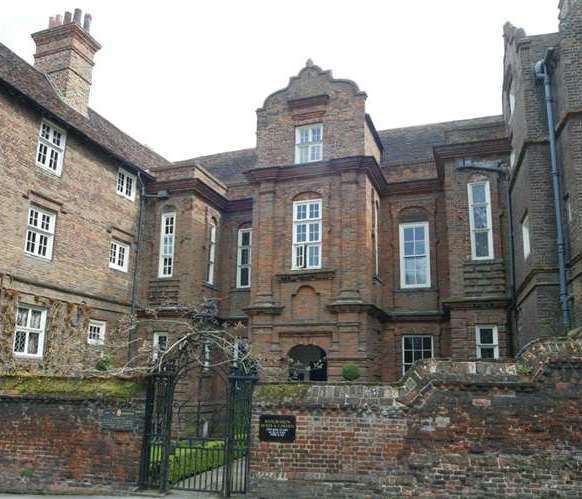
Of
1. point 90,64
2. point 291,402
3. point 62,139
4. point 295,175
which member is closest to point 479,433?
point 291,402

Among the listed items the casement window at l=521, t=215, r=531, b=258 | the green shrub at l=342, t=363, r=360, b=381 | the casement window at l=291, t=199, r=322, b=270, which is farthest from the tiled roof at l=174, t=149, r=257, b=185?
the casement window at l=521, t=215, r=531, b=258

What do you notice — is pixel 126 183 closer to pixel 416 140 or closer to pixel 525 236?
pixel 416 140

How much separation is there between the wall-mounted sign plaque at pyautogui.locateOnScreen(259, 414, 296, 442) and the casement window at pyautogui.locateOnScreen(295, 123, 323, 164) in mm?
12355

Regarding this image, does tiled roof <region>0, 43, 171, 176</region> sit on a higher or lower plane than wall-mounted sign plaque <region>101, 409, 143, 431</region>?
higher

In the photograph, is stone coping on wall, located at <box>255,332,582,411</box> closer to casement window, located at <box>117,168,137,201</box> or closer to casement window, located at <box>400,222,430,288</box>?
casement window, located at <box>400,222,430,288</box>

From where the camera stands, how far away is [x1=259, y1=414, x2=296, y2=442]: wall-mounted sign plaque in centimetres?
1003

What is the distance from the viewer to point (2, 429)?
1146 cm

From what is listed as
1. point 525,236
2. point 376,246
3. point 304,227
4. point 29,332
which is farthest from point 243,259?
point 525,236

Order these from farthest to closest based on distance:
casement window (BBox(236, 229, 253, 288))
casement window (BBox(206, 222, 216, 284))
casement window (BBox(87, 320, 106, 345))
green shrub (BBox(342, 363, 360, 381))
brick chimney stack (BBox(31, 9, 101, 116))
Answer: casement window (BBox(236, 229, 253, 288)), casement window (BBox(206, 222, 216, 284)), brick chimney stack (BBox(31, 9, 101, 116)), casement window (BBox(87, 320, 106, 345)), green shrub (BBox(342, 363, 360, 381))

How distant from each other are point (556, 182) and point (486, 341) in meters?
6.45

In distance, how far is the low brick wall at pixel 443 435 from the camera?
901 centimetres

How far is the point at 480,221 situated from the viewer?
1950cm

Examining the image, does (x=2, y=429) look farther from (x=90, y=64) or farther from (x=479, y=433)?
A: (x=90, y=64)

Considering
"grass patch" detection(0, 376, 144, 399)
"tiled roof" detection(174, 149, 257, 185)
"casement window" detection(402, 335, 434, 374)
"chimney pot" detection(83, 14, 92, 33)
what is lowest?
→ "grass patch" detection(0, 376, 144, 399)
